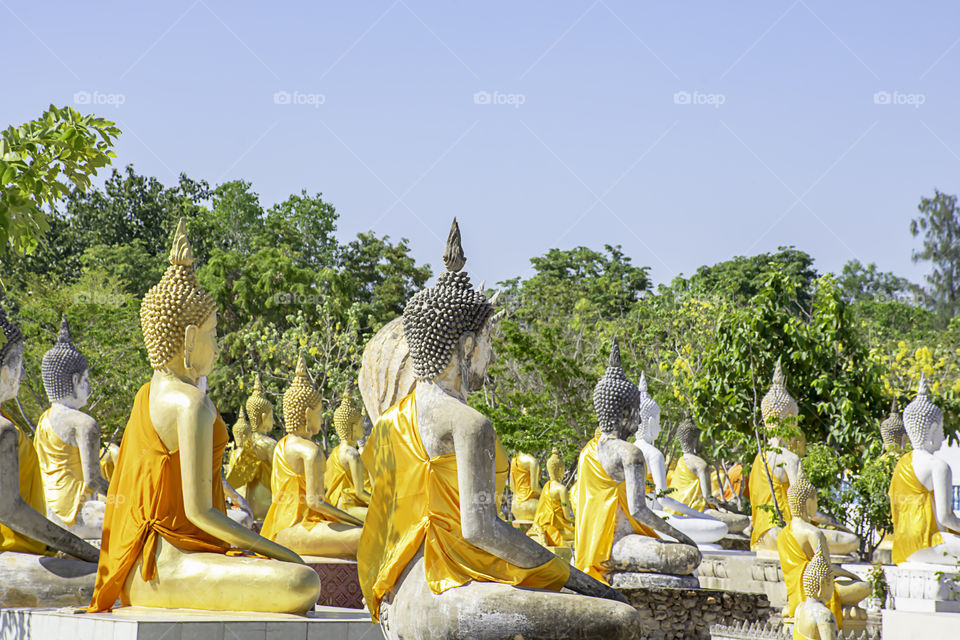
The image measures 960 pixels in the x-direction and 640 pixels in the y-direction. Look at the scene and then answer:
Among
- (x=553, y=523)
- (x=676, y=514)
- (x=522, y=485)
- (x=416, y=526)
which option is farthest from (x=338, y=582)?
(x=522, y=485)

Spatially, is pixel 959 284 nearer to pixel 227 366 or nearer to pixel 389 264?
pixel 389 264

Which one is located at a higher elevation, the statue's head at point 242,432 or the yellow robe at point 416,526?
the statue's head at point 242,432

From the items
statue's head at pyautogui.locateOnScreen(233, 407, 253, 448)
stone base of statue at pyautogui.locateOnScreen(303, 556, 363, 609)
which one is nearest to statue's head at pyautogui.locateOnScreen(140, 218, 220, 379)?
stone base of statue at pyautogui.locateOnScreen(303, 556, 363, 609)

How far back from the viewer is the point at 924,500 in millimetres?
11367

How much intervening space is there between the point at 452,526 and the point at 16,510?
→ 115 inches

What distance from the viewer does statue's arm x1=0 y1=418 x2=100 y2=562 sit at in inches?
252

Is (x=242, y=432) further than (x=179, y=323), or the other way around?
(x=242, y=432)

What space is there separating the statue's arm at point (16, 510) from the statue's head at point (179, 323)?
131 cm

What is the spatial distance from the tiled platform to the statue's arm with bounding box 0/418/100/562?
80 cm

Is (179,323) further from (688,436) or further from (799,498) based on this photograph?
(688,436)

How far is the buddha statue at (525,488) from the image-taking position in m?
21.0

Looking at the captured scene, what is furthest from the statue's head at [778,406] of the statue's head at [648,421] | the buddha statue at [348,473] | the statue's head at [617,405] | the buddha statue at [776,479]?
the buddha statue at [348,473]

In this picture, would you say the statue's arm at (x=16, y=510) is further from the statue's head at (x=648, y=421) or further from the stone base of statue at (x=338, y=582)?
the statue's head at (x=648, y=421)

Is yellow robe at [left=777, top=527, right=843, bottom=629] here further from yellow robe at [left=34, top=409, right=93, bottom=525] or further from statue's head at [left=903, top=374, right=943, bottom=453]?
yellow robe at [left=34, top=409, right=93, bottom=525]
